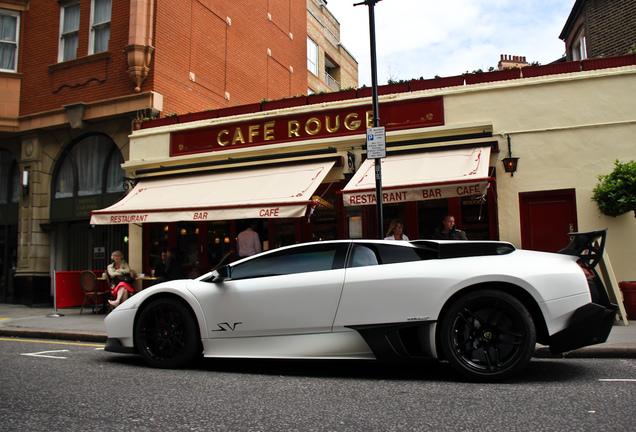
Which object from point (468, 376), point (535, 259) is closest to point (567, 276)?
point (535, 259)

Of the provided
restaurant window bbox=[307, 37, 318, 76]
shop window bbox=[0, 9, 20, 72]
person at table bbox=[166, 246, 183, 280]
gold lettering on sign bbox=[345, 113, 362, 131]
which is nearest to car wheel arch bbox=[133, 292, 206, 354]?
person at table bbox=[166, 246, 183, 280]

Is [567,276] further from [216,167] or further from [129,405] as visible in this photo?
[216,167]

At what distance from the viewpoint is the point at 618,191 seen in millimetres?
8641

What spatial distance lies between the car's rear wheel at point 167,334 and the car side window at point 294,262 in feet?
2.32

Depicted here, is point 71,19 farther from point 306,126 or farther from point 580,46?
point 580,46

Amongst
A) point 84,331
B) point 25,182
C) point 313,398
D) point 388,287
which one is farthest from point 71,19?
point 313,398

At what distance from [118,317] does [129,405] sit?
6.41 feet

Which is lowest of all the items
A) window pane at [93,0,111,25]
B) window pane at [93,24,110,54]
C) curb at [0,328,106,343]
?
curb at [0,328,106,343]

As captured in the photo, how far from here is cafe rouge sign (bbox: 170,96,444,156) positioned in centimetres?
1060

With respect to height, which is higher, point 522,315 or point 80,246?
point 80,246

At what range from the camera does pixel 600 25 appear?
55.7ft

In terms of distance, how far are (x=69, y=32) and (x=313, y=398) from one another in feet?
50.2

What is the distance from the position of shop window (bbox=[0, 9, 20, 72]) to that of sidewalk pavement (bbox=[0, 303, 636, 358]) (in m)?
7.86

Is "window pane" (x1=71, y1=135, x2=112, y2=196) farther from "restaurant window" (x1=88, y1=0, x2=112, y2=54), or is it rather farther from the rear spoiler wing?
the rear spoiler wing
